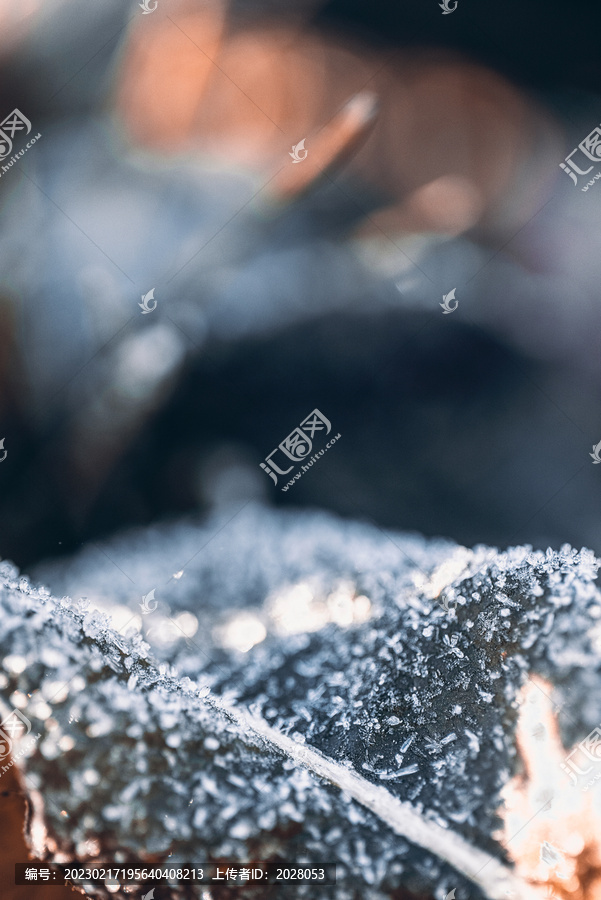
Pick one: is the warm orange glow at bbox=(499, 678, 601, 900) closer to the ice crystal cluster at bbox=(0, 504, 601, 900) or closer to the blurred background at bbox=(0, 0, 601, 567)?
the ice crystal cluster at bbox=(0, 504, 601, 900)

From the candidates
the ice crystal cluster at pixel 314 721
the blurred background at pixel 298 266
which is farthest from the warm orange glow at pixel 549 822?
the blurred background at pixel 298 266

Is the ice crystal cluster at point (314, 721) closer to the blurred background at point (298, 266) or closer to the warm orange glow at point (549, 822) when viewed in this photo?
the warm orange glow at point (549, 822)

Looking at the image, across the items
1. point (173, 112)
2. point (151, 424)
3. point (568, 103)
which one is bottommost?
point (151, 424)

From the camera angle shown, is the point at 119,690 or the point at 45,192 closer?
the point at 119,690

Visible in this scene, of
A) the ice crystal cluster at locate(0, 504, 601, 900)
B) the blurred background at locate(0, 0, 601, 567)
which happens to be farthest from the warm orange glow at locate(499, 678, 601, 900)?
the blurred background at locate(0, 0, 601, 567)

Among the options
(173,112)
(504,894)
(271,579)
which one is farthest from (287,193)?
(504,894)

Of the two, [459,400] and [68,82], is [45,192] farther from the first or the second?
[459,400]
